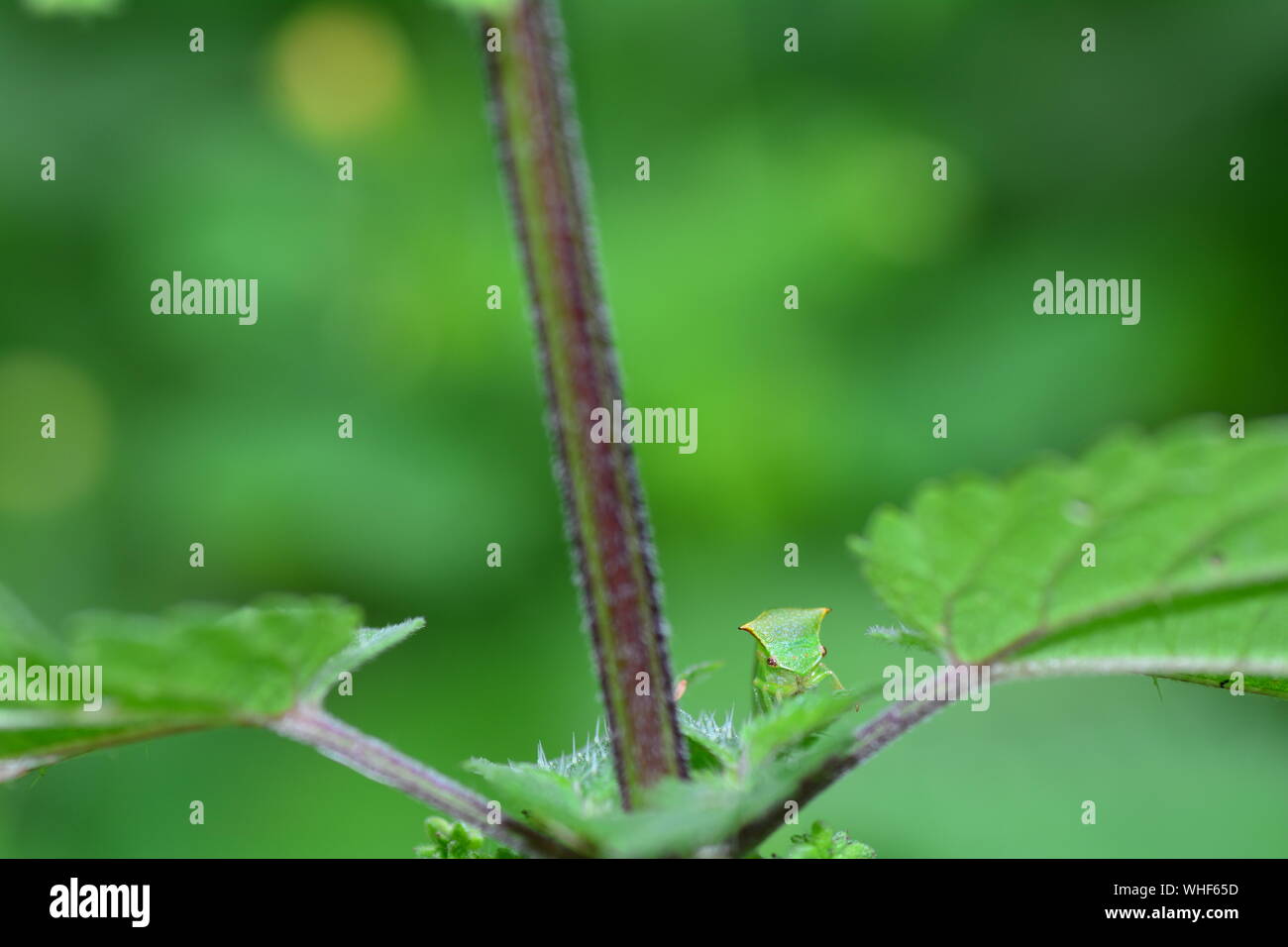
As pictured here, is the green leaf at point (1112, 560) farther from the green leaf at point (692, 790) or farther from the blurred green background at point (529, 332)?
the blurred green background at point (529, 332)

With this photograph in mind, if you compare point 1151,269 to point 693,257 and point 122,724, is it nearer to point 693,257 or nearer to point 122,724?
point 693,257

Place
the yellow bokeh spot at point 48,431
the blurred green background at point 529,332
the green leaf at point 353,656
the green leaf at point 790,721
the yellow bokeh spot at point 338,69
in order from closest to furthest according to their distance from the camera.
A: the green leaf at point 790,721 → the green leaf at point 353,656 → the blurred green background at point 529,332 → the yellow bokeh spot at point 48,431 → the yellow bokeh spot at point 338,69

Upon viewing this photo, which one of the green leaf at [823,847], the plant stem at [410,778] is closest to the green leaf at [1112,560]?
the green leaf at [823,847]

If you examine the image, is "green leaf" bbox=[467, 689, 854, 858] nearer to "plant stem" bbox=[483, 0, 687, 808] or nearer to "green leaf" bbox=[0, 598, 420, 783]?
"plant stem" bbox=[483, 0, 687, 808]

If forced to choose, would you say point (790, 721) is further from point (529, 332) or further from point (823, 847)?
point (529, 332)

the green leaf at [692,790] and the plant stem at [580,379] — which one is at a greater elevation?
the plant stem at [580,379]

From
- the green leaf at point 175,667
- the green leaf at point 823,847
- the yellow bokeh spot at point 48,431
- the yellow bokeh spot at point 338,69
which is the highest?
the yellow bokeh spot at point 338,69

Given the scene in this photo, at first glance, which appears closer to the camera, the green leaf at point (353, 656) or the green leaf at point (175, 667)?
the green leaf at point (175, 667)

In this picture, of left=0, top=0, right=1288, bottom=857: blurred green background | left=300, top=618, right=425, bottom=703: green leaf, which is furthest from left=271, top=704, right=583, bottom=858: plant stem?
left=0, top=0, right=1288, bottom=857: blurred green background
